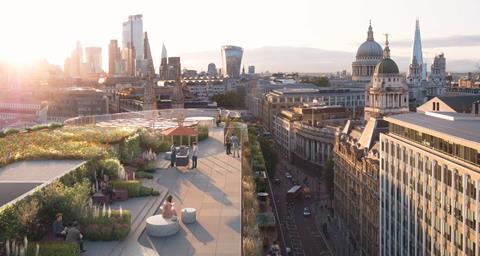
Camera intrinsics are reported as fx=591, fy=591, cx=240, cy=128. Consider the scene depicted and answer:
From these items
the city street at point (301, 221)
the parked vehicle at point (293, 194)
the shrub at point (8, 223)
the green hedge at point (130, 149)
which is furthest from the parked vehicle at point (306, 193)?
the shrub at point (8, 223)

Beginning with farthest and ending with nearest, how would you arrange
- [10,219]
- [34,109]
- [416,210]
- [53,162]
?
1. [34,109]
2. [416,210]
3. [53,162]
4. [10,219]

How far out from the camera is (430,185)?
46219mm

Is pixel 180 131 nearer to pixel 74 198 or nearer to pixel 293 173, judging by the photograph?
pixel 74 198

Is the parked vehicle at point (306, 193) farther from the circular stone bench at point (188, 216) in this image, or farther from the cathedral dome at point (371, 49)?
the cathedral dome at point (371, 49)

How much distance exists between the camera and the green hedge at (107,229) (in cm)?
2111

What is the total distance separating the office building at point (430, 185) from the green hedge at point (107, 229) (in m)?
25.6

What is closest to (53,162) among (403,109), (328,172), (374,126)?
(374,126)

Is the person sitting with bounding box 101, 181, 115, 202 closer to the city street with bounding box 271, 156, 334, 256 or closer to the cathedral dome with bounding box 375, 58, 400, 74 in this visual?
the city street with bounding box 271, 156, 334, 256

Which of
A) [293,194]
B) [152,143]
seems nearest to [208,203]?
[152,143]

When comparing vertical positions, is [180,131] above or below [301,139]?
above

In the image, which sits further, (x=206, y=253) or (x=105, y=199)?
(x=105, y=199)

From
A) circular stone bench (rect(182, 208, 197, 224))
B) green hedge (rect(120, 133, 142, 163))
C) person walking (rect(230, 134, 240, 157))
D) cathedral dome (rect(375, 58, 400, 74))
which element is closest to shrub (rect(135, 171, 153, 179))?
green hedge (rect(120, 133, 142, 163))

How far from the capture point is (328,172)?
9031 cm

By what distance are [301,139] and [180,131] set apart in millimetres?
77980
